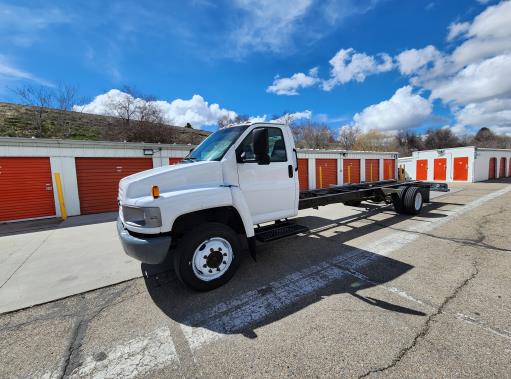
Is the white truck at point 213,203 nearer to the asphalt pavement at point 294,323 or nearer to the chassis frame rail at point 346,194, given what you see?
the asphalt pavement at point 294,323

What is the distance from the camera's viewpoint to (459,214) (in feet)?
26.2

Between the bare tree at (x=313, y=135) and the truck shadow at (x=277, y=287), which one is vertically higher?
the bare tree at (x=313, y=135)

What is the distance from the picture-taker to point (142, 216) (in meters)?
3.19

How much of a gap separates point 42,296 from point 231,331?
10.2 feet

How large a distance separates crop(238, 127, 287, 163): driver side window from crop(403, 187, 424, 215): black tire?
5.38m

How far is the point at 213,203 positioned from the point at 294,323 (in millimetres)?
1783

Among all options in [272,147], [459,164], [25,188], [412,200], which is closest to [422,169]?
[459,164]

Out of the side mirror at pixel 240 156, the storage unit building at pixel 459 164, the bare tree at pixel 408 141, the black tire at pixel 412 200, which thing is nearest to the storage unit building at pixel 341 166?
the storage unit building at pixel 459 164

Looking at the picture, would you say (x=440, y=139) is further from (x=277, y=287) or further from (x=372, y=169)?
(x=277, y=287)

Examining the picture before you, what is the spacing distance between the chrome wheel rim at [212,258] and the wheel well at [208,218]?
410mm

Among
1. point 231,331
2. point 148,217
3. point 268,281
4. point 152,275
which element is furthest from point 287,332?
point 152,275

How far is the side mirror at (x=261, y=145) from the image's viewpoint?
145 inches

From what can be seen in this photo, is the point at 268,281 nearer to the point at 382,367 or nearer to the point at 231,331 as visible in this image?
the point at 231,331

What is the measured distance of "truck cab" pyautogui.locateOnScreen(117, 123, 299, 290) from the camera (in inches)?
123
